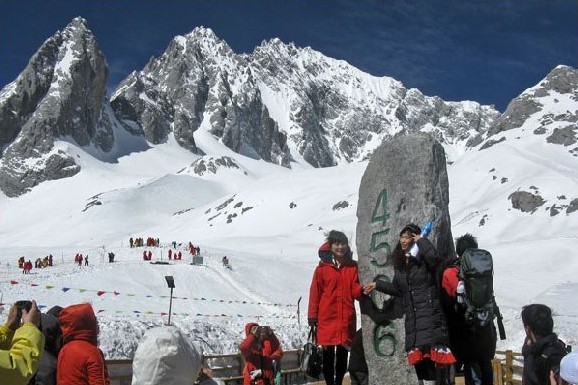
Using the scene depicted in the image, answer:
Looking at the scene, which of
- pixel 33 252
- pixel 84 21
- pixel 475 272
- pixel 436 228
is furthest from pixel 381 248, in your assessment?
pixel 84 21

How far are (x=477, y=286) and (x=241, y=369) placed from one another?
888 cm

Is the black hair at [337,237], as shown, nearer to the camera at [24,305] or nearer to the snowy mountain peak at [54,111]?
the camera at [24,305]

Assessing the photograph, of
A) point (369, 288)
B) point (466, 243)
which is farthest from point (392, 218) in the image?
point (369, 288)

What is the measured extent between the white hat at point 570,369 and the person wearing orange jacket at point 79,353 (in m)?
3.24

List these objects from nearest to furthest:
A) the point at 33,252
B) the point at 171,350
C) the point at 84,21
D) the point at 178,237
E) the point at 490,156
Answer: the point at 171,350 → the point at 33,252 → the point at 178,237 → the point at 490,156 → the point at 84,21

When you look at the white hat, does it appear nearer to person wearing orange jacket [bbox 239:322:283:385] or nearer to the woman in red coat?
the woman in red coat

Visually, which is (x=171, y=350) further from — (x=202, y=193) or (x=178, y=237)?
(x=202, y=193)

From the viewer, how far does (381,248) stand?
8.25 m

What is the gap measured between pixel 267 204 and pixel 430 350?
85.0 meters

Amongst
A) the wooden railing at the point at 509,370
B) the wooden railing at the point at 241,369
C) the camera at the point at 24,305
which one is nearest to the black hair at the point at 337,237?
the wooden railing at the point at 241,369

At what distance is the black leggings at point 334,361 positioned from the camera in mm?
7715

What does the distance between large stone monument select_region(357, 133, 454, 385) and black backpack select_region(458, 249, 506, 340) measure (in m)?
1.44

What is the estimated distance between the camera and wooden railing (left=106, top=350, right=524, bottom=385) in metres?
11.2

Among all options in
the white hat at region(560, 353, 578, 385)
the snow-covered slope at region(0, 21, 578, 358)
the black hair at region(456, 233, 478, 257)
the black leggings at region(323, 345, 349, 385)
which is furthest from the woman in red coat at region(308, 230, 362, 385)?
the snow-covered slope at region(0, 21, 578, 358)
